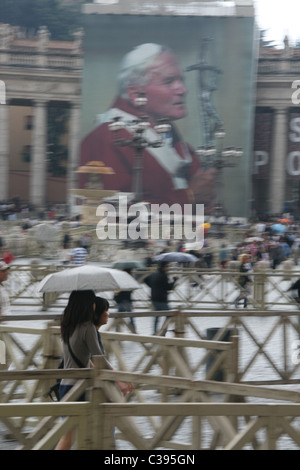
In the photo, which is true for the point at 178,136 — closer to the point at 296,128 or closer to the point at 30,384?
the point at 296,128

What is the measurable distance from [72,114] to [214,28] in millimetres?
10429

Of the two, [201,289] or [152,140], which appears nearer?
[201,289]

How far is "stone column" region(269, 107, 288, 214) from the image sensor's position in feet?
182

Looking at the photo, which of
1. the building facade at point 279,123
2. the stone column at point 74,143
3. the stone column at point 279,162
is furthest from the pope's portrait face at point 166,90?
the stone column at point 279,162

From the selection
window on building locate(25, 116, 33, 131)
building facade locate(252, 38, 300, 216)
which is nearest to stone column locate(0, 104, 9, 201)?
window on building locate(25, 116, 33, 131)

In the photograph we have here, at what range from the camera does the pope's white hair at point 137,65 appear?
52.0 metres

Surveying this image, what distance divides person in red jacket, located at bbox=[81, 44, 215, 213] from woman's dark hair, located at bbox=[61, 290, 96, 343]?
43.4 metres

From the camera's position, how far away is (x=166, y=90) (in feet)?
171

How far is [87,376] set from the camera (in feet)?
16.7

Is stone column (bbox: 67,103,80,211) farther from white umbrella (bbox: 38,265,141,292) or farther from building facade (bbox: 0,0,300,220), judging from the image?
white umbrella (bbox: 38,265,141,292)

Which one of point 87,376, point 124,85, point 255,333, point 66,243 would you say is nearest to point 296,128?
point 124,85

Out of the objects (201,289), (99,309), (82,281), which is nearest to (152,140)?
(201,289)

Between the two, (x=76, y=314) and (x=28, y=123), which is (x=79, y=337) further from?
(x=28, y=123)

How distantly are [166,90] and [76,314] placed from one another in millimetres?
47002
